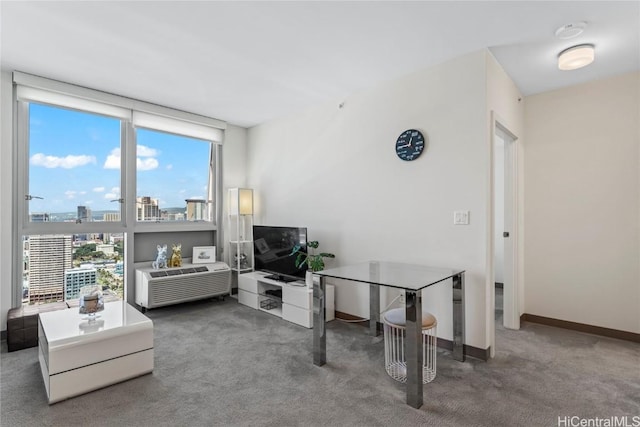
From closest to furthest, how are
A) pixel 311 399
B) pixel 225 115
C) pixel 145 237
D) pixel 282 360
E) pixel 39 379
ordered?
1. pixel 311 399
2. pixel 39 379
3. pixel 282 360
4. pixel 145 237
5. pixel 225 115

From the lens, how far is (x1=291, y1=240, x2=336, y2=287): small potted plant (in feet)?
11.4

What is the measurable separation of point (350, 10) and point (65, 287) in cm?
394

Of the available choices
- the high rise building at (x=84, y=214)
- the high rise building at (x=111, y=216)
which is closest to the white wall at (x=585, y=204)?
the high rise building at (x=111, y=216)

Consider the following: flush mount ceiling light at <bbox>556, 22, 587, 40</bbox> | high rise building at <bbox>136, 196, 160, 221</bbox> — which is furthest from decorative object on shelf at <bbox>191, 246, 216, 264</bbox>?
flush mount ceiling light at <bbox>556, 22, 587, 40</bbox>

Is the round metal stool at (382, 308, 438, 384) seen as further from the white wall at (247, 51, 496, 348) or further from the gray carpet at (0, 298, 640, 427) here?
the white wall at (247, 51, 496, 348)

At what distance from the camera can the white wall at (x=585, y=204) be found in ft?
9.69

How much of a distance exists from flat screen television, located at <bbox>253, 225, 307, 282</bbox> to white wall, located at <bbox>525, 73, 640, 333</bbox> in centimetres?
256

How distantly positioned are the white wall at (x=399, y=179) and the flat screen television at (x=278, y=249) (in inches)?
12.2

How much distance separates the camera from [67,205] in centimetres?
349

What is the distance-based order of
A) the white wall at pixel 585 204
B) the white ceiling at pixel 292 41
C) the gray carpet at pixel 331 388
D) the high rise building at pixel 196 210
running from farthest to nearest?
the high rise building at pixel 196 210 < the white wall at pixel 585 204 < the white ceiling at pixel 292 41 < the gray carpet at pixel 331 388

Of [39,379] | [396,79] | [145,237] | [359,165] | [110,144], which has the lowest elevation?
[39,379]

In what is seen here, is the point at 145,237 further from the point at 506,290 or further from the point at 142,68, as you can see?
the point at 506,290

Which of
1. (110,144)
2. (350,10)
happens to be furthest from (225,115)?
(350,10)

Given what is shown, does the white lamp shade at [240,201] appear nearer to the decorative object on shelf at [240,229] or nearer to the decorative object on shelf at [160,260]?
the decorative object on shelf at [240,229]
